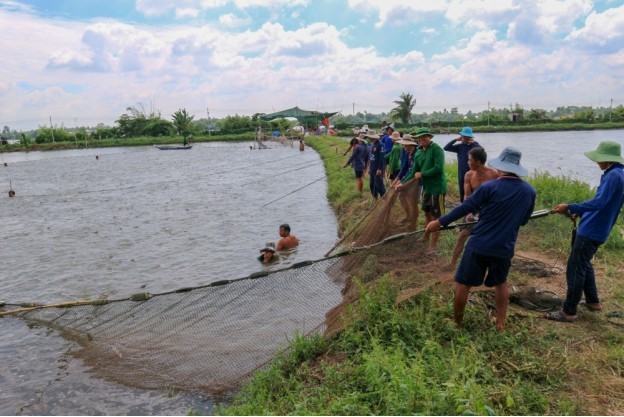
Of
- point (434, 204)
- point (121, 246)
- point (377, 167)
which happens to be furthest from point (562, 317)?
point (121, 246)

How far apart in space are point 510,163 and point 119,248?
10.2 meters

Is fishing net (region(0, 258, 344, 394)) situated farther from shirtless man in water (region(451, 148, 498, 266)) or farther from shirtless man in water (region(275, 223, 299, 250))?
shirtless man in water (region(275, 223, 299, 250))

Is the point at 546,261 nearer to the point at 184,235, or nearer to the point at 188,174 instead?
the point at 184,235

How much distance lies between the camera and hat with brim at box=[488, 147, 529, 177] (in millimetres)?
3986

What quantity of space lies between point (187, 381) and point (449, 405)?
2.95 m

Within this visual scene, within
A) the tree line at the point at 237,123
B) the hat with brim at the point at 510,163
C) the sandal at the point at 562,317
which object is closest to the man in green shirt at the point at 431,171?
the sandal at the point at 562,317

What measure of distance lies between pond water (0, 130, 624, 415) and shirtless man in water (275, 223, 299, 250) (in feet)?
0.92

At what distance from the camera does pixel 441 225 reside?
425cm

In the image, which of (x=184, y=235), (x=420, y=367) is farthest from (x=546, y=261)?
(x=184, y=235)

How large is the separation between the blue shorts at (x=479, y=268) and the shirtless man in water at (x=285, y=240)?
6.27 m

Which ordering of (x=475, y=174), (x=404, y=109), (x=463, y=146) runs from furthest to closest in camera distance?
1. (x=404, y=109)
2. (x=463, y=146)
3. (x=475, y=174)

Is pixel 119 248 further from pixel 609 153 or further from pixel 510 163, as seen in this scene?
pixel 609 153

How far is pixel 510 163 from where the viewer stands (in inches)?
160

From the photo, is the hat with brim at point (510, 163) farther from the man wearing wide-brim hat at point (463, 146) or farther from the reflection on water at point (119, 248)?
the reflection on water at point (119, 248)
